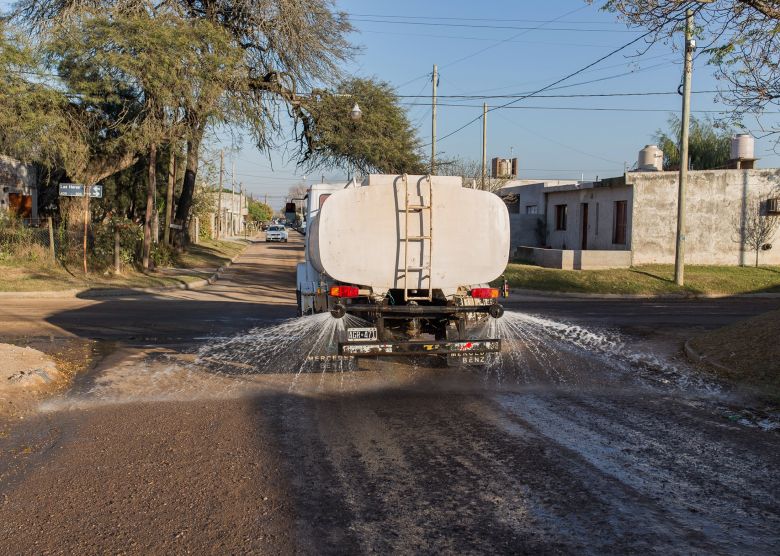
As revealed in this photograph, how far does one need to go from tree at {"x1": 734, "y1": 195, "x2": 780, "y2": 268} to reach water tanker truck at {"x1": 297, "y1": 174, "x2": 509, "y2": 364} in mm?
21192

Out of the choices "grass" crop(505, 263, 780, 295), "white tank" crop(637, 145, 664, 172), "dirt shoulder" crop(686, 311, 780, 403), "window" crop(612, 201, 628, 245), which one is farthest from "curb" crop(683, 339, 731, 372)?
"white tank" crop(637, 145, 664, 172)

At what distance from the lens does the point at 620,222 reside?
27.8 meters

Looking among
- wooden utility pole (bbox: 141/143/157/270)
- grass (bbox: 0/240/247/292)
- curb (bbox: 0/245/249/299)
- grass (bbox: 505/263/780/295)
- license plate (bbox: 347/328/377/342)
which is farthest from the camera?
wooden utility pole (bbox: 141/143/157/270)

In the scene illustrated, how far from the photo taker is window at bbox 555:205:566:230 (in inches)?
1312

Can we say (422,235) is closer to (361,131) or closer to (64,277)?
(64,277)

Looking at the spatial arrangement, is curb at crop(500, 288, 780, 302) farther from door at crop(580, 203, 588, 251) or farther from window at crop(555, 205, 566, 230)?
window at crop(555, 205, 566, 230)

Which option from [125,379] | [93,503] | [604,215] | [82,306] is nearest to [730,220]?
[604,215]

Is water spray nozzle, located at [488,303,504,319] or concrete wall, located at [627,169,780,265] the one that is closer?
water spray nozzle, located at [488,303,504,319]

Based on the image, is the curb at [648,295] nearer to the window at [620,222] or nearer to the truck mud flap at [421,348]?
the window at [620,222]

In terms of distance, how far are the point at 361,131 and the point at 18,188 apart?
1723 centimetres

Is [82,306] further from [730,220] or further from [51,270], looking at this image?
[730,220]

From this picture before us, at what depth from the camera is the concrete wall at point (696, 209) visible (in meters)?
26.3

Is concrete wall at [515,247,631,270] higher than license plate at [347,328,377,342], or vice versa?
concrete wall at [515,247,631,270]

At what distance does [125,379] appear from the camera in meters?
8.98
